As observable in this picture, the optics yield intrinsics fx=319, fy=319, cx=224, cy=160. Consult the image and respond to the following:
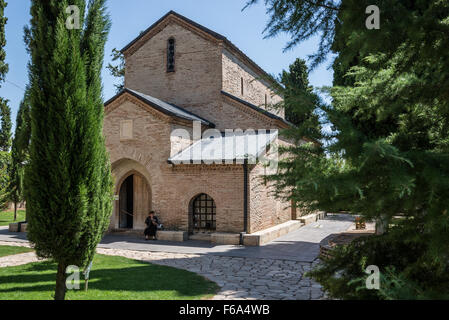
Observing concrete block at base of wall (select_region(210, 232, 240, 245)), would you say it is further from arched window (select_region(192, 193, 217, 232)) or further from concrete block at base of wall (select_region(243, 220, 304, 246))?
arched window (select_region(192, 193, 217, 232))

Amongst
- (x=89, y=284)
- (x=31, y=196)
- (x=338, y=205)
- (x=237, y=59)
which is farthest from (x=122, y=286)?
(x=237, y=59)

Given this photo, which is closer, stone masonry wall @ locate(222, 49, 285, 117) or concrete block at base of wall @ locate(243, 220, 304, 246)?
concrete block at base of wall @ locate(243, 220, 304, 246)

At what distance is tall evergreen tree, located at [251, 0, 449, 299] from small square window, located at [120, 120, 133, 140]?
12.5 m

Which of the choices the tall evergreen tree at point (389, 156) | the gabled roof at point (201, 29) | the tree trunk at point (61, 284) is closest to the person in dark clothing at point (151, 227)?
the tree trunk at point (61, 284)

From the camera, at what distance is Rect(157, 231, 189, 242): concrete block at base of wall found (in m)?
13.8

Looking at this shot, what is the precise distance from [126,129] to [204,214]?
5.58 metres

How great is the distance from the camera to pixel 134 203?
16.5 meters

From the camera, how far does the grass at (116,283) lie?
6547 millimetres

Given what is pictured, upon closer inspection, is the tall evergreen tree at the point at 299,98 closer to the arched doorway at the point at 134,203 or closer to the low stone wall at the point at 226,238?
the low stone wall at the point at 226,238

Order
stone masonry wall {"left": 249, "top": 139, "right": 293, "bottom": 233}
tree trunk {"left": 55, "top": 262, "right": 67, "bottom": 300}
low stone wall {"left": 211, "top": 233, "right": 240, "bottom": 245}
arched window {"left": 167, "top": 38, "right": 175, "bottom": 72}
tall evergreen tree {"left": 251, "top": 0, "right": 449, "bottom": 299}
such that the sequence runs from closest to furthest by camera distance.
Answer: tall evergreen tree {"left": 251, "top": 0, "right": 449, "bottom": 299} < tree trunk {"left": 55, "top": 262, "right": 67, "bottom": 300} < low stone wall {"left": 211, "top": 233, "right": 240, "bottom": 245} < stone masonry wall {"left": 249, "top": 139, "right": 293, "bottom": 233} < arched window {"left": 167, "top": 38, "right": 175, "bottom": 72}

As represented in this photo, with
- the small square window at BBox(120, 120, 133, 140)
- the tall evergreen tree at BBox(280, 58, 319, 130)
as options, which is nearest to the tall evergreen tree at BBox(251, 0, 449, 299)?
the tall evergreen tree at BBox(280, 58, 319, 130)

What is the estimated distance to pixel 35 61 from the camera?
5.55 m

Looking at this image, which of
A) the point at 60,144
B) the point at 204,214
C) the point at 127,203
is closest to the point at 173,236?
the point at 204,214

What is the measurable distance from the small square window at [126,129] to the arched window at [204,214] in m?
4.49
